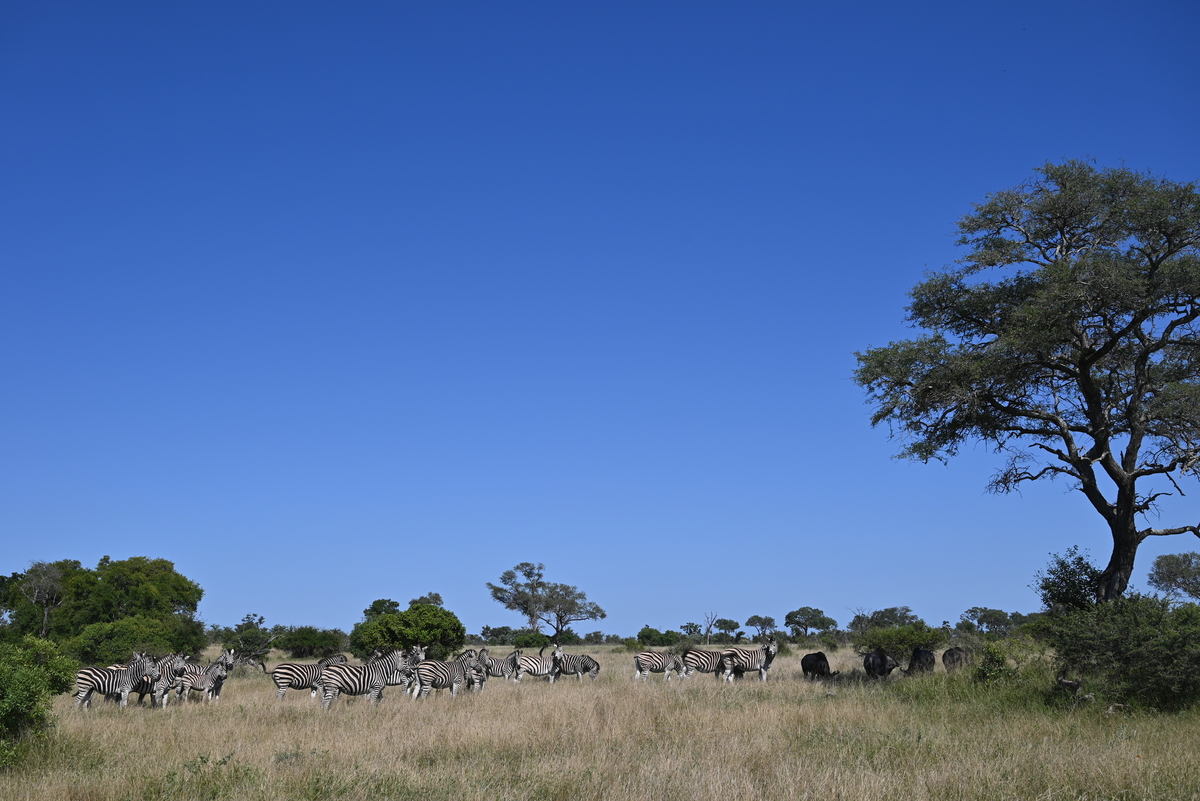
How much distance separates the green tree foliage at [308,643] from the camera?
153 feet

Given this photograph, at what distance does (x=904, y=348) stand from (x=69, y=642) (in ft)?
103

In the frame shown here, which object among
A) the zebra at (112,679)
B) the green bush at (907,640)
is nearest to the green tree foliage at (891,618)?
the green bush at (907,640)

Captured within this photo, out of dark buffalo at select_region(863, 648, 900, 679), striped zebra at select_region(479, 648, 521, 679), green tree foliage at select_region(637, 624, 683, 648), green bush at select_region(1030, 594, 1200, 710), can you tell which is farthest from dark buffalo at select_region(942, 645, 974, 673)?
green tree foliage at select_region(637, 624, 683, 648)

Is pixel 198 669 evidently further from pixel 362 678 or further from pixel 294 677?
pixel 362 678

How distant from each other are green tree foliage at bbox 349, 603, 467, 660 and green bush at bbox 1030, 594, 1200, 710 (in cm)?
2415

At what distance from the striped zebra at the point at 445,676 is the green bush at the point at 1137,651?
15.2 metres

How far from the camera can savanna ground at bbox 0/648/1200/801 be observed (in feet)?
31.5

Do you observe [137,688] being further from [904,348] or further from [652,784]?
[904,348]

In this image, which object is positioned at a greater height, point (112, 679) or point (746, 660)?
point (112, 679)

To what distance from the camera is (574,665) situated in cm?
2883

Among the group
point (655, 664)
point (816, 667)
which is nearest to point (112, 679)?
point (655, 664)

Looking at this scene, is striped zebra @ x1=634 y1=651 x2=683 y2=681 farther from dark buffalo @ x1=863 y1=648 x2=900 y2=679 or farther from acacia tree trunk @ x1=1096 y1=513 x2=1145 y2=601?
acacia tree trunk @ x1=1096 y1=513 x2=1145 y2=601

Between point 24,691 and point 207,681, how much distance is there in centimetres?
1057

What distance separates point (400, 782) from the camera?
10.2 m
